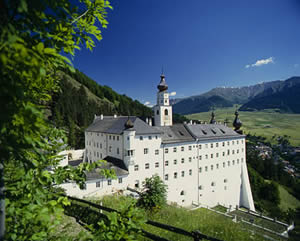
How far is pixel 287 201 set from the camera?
66.1 metres

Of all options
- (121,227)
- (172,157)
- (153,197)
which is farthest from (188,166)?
Answer: (121,227)

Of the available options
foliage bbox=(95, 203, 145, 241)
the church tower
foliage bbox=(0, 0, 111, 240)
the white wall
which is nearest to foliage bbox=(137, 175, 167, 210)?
foliage bbox=(95, 203, 145, 241)

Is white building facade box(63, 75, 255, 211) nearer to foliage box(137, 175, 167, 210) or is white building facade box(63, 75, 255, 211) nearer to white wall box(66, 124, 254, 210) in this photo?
white wall box(66, 124, 254, 210)

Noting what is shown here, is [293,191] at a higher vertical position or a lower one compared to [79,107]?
lower

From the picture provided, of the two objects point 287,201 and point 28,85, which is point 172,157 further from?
point 287,201

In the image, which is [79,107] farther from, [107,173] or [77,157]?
[107,173]

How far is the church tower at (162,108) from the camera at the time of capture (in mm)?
44281

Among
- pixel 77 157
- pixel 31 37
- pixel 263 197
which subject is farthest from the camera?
pixel 263 197

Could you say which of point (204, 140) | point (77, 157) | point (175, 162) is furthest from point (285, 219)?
point (77, 157)

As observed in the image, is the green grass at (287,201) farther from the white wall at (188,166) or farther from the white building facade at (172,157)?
the white wall at (188,166)

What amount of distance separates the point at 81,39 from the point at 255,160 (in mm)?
98137

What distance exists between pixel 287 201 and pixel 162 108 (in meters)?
61.5

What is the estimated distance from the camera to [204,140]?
41938 mm

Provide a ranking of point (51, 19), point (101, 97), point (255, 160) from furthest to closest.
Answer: point (101, 97), point (255, 160), point (51, 19)
